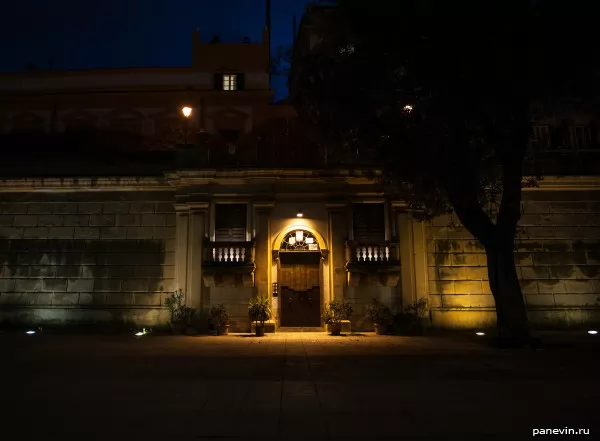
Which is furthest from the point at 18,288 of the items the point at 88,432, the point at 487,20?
the point at 487,20

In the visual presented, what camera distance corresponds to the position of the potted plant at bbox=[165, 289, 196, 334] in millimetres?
17438

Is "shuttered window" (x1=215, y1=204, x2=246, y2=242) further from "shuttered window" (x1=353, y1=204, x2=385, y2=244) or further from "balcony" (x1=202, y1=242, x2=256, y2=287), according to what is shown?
"shuttered window" (x1=353, y1=204, x2=385, y2=244)

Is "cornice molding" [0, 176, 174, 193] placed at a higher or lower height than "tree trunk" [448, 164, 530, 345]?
higher

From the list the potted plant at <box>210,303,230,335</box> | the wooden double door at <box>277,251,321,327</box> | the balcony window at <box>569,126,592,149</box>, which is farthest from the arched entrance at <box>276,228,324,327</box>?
the balcony window at <box>569,126,592,149</box>

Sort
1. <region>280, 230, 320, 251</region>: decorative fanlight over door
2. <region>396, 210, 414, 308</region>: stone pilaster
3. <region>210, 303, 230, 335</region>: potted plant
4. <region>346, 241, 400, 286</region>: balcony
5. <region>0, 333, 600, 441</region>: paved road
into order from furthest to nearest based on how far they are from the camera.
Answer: <region>280, 230, 320, 251</region>: decorative fanlight over door → <region>396, 210, 414, 308</region>: stone pilaster → <region>346, 241, 400, 286</region>: balcony → <region>210, 303, 230, 335</region>: potted plant → <region>0, 333, 600, 441</region>: paved road

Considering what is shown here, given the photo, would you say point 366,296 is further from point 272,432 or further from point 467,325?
point 272,432

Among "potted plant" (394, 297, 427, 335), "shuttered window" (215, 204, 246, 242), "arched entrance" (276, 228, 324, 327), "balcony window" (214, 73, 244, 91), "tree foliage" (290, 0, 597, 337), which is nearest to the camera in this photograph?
"tree foliage" (290, 0, 597, 337)

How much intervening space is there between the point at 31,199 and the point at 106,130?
12.5 m

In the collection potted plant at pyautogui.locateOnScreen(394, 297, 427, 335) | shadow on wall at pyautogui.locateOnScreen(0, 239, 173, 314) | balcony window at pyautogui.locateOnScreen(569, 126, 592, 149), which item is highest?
balcony window at pyautogui.locateOnScreen(569, 126, 592, 149)

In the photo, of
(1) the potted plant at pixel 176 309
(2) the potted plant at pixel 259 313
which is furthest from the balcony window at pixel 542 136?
(1) the potted plant at pixel 176 309

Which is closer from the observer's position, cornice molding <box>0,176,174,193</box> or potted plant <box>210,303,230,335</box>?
potted plant <box>210,303,230,335</box>

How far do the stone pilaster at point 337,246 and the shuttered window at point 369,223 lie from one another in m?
0.50

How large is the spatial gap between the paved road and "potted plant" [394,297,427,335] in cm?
517

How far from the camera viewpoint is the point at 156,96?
32.3 meters
